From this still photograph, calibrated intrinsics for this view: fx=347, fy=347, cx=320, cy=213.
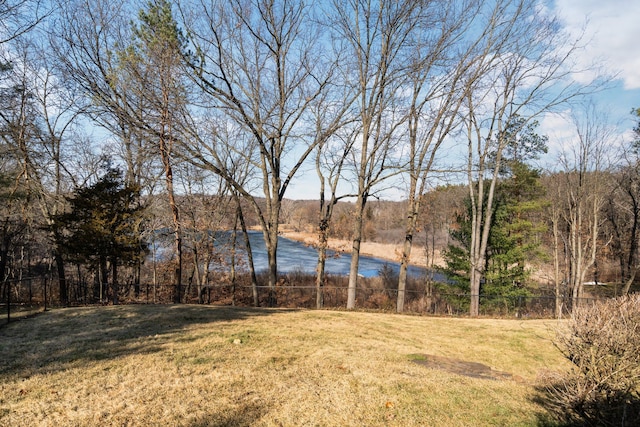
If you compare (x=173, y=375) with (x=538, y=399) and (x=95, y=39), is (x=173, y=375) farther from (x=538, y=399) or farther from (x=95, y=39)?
(x=95, y=39)

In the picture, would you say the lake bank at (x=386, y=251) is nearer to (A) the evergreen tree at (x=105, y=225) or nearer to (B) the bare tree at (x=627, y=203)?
(B) the bare tree at (x=627, y=203)

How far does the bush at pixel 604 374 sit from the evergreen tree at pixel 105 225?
495 inches

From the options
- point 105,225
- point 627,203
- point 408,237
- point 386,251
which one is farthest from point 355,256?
point 386,251

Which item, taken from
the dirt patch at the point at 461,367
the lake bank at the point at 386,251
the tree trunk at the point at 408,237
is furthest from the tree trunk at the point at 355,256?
the lake bank at the point at 386,251

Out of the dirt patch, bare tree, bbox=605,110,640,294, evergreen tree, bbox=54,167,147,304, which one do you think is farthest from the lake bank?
the dirt patch

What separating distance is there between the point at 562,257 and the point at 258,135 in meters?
29.2

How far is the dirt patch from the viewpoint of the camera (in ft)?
19.0

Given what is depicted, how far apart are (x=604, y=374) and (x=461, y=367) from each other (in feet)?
8.40

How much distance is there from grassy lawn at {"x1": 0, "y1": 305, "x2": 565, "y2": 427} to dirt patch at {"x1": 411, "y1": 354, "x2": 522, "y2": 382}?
130 millimetres

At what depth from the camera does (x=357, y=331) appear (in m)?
8.23

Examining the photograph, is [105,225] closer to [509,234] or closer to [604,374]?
[604,374]

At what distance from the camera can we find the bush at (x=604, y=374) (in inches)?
147

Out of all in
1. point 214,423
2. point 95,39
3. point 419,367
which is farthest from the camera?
point 95,39

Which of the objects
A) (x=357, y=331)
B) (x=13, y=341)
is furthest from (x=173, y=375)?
(x=357, y=331)
